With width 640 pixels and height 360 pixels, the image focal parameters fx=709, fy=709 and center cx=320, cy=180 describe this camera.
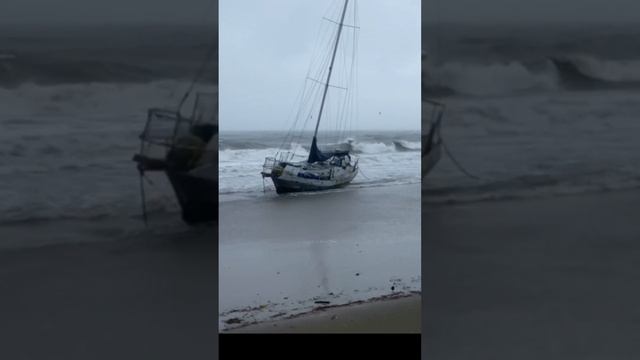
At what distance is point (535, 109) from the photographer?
3.22 meters

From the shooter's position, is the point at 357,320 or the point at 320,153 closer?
the point at 357,320

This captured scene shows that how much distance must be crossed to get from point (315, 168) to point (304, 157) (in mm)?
94

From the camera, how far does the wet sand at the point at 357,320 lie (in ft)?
12.6

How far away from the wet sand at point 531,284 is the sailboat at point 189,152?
1.00 metres

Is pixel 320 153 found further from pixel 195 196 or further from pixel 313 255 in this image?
pixel 195 196

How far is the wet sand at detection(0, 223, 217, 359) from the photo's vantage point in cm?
321

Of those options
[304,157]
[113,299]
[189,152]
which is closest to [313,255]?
[304,157]

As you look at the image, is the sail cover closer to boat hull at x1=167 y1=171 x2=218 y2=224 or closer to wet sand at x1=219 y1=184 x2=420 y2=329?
wet sand at x1=219 y1=184 x2=420 y2=329

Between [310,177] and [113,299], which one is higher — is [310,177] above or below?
above

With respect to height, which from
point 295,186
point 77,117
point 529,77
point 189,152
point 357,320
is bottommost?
point 357,320

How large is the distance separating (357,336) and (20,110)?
2045mm

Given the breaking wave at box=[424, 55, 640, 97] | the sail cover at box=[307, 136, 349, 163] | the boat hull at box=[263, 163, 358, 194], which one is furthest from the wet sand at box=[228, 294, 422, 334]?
the breaking wave at box=[424, 55, 640, 97]

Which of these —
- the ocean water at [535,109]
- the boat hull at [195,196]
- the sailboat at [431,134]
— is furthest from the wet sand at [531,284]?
the boat hull at [195,196]

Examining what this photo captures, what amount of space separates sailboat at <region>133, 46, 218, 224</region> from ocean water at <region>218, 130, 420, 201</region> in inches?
19.1
